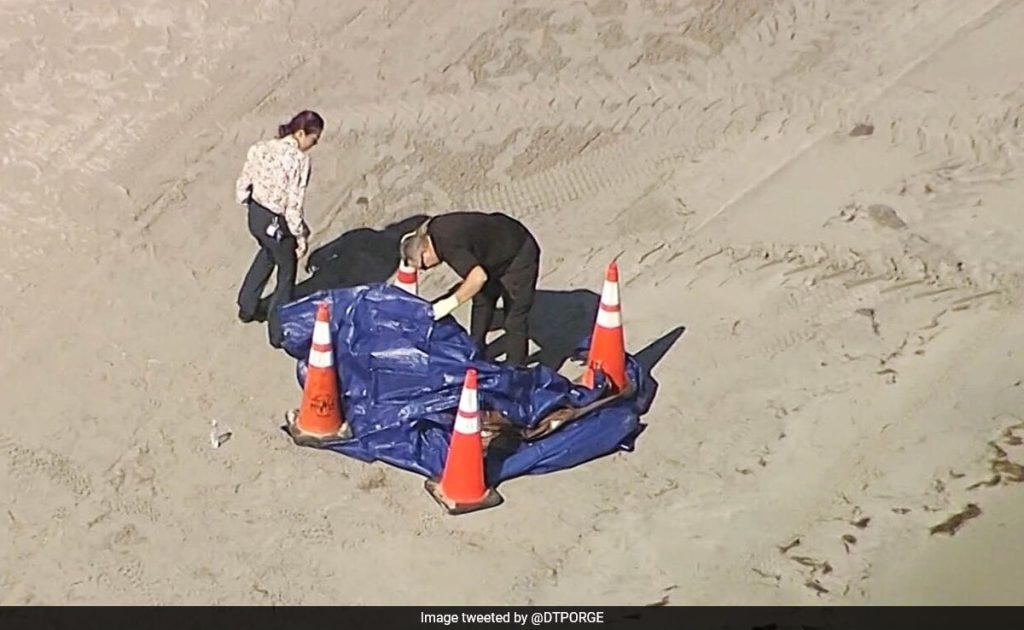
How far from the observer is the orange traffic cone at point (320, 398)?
7.73 metres

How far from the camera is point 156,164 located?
34.7 feet

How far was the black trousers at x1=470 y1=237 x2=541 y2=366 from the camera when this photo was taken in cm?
803

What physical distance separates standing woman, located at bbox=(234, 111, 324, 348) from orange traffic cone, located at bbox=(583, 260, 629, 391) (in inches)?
69.5

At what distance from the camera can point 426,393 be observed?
767cm

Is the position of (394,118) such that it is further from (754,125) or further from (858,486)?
(858,486)

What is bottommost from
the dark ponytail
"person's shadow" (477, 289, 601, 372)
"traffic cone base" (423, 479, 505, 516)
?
"person's shadow" (477, 289, 601, 372)

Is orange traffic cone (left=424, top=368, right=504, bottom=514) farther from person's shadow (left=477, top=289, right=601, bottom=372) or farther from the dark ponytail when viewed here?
the dark ponytail

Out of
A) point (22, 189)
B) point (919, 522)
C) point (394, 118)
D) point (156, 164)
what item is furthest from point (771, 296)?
point (22, 189)

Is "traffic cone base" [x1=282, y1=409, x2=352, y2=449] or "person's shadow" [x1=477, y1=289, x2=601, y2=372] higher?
"traffic cone base" [x1=282, y1=409, x2=352, y2=449]

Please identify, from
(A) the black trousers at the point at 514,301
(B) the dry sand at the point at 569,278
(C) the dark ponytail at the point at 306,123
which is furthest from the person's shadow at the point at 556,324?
(C) the dark ponytail at the point at 306,123

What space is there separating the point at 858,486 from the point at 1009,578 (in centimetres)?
94

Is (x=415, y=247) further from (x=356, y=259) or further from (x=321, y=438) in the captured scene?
(x=356, y=259)

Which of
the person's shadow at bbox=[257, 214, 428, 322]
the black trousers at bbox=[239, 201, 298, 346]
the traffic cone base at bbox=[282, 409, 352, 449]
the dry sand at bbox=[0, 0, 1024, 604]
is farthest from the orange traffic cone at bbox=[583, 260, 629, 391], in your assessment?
the person's shadow at bbox=[257, 214, 428, 322]

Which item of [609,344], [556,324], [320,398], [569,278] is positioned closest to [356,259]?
[569,278]
